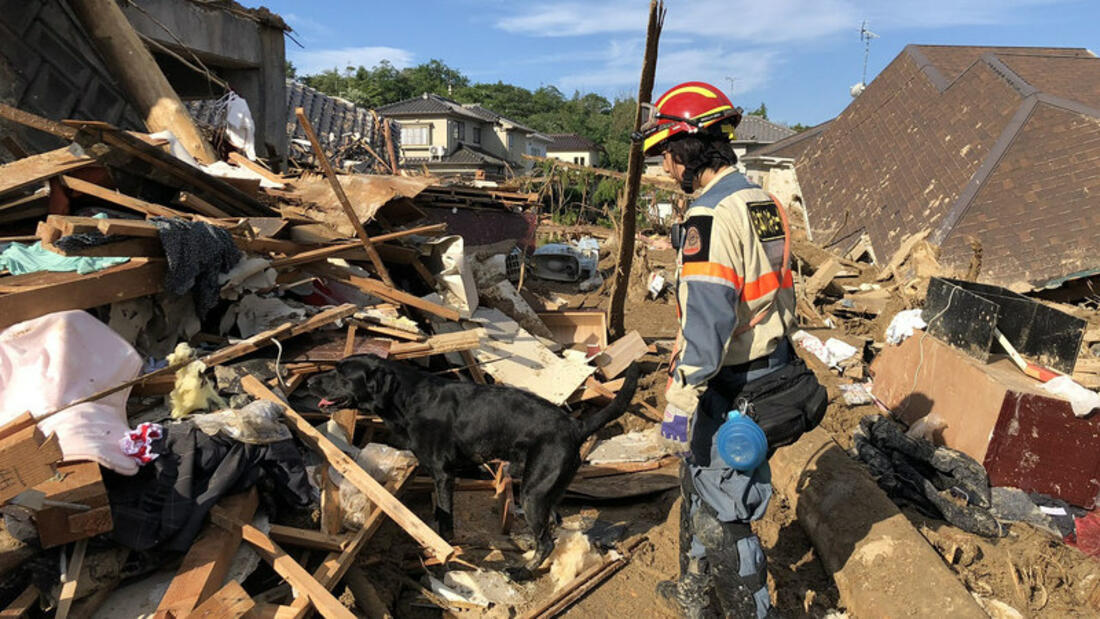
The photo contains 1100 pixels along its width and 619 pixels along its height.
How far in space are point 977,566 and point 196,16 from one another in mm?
10142

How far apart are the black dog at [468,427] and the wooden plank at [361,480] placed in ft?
0.89

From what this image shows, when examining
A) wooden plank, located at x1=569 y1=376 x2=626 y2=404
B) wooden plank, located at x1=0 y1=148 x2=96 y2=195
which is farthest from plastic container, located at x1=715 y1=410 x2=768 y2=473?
wooden plank, located at x1=0 y1=148 x2=96 y2=195

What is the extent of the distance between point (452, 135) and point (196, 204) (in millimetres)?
43415

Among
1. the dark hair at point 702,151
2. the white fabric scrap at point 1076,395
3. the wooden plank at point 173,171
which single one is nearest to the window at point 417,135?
the wooden plank at point 173,171

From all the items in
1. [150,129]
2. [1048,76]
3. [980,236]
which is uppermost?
[1048,76]

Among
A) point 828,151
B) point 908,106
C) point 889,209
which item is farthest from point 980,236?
point 828,151

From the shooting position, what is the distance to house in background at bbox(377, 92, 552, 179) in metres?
42.8

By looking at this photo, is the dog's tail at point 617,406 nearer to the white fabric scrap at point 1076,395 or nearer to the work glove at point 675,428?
the work glove at point 675,428

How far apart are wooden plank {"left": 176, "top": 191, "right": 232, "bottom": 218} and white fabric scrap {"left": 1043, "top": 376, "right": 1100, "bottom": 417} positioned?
21.3ft

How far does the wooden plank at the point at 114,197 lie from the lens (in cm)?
455

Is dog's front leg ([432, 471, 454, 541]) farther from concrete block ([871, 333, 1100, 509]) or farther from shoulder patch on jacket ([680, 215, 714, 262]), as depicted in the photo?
concrete block ([871, 333, 1100, 509])

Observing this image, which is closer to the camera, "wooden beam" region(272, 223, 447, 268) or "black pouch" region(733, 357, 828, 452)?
"black pouch" region(733, 357, 828, 452)

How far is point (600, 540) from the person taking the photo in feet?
13.8

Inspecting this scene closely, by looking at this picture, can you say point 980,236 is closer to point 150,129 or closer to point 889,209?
point 889,209
